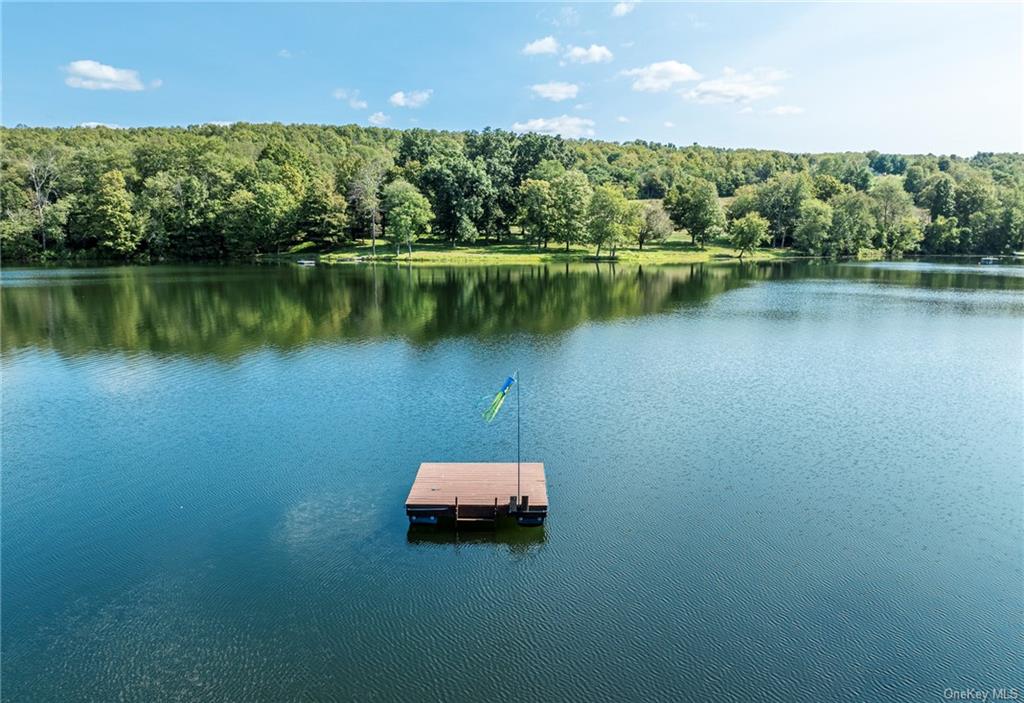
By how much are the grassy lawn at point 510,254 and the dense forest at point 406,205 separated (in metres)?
1.94

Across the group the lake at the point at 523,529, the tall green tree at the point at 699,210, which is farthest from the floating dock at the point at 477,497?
the tall green tree at the point at 699,210

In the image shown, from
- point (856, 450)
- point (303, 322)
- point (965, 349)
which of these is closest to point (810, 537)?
point (856, 450)

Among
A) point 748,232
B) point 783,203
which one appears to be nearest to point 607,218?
point 748,232

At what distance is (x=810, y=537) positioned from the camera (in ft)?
52.1

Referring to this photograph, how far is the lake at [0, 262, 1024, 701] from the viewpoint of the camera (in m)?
11.6

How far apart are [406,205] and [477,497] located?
78.7 m

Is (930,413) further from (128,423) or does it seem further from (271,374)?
(128,423)

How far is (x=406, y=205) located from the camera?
89.7 metres

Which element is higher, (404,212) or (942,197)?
(942,197)

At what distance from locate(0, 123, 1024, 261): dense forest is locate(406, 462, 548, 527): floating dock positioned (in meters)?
75.6

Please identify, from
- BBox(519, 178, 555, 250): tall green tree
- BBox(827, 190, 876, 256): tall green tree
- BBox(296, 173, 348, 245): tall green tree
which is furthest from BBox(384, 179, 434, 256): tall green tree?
BBox(827, 190, 876, 256): tall green tree

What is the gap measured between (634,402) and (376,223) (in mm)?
77778

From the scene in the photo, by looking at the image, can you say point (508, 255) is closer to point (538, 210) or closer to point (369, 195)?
point (538, 210)

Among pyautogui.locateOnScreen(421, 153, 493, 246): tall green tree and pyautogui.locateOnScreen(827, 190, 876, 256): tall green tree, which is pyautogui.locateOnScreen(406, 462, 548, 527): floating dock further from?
pyautogui.locateOnScreen(827, 190, 876, 256): tall green tree
